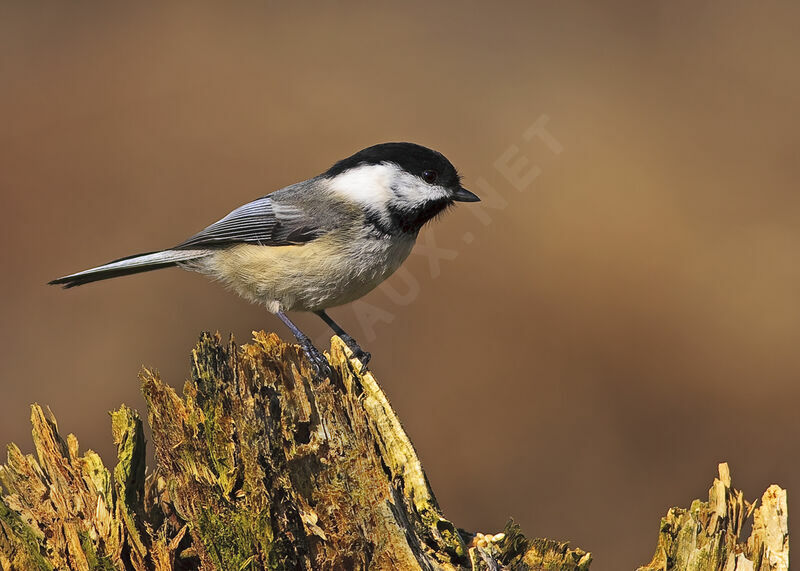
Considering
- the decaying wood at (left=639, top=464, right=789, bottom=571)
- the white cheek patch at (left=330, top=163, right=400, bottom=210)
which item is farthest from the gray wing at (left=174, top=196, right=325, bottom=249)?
the decaying wood at (left=639, top=464, right=789, bottom=571)

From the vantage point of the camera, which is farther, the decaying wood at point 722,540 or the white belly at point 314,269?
the white belly at point 314,269

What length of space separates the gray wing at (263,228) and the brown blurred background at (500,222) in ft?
5.91

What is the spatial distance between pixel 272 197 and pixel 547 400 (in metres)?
2.68

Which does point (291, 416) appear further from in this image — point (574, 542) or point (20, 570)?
point (574, 542)

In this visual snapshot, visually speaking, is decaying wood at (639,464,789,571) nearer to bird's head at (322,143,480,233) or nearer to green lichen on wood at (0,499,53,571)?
bird's head at (322,143,480,233)

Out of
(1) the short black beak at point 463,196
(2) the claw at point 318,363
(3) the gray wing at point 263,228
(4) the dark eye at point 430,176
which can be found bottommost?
(2) the claw at point 318,363

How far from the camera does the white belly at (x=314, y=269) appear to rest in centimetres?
358

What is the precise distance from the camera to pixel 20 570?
2580mm

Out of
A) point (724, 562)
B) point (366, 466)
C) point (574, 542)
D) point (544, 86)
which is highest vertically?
point (544, 86)

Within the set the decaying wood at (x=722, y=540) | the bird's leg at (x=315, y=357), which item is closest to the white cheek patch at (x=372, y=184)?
the bird's leg at (x=315, y=357)

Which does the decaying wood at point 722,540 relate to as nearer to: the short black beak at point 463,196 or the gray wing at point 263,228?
the short black beak at point 463,196

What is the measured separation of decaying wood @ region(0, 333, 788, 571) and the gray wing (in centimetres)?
109

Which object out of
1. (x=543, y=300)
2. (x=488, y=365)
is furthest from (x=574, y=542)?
(x=543, y=300)

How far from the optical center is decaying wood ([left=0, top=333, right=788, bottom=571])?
8.16ft
